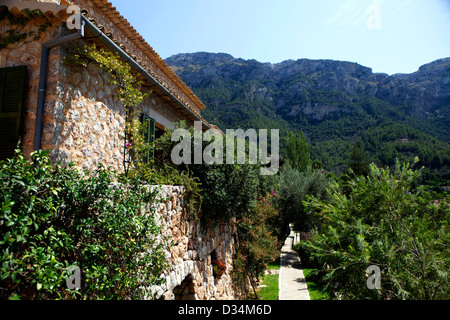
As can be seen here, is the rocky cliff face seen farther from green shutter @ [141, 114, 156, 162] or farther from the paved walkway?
green shutter @ [141, 114, 156, 162]

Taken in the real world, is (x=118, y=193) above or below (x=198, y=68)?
below

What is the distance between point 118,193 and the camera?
3.42m

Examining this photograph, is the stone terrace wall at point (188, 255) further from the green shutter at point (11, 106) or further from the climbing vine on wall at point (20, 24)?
the climbing vine on wall at point (20, 24)

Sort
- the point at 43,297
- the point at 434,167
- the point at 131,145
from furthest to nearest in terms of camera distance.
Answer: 1. the point at 434,167
2. the point at 131,145
3. the point at 43,297

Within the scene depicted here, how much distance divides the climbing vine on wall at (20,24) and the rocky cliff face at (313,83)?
60.6m

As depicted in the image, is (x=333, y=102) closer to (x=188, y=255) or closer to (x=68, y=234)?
(x=188, y=255)

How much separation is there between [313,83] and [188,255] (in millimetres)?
95358

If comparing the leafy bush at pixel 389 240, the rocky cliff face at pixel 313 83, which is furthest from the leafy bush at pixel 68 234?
the rocky cliff face at pixel 313 83

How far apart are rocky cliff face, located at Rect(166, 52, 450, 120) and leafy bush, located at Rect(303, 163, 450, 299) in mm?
60910

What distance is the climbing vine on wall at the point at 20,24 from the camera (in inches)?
158
